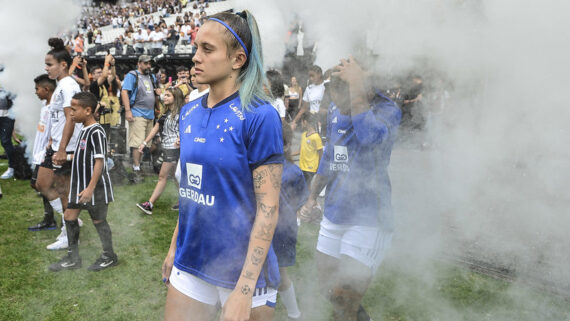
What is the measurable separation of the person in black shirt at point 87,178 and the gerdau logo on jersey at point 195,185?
2542mm

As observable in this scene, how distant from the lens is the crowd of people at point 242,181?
175cm

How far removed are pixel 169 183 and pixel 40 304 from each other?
172 inches

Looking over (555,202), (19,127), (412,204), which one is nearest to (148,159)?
(19,127)

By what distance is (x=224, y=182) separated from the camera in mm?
1766

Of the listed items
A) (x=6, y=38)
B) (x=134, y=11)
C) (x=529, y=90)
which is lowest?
(x=529, y=90)

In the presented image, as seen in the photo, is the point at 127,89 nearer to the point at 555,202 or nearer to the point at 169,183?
the point at 169,183

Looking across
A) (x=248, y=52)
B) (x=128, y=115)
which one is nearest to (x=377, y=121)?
(x=248, y=52)

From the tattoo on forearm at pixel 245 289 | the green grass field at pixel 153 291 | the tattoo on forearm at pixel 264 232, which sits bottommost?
the green grass field at pixel 153 291

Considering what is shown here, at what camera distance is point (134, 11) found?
12133mm

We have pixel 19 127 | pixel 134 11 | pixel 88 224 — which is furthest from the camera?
pixel 134 11

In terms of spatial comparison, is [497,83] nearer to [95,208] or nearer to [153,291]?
[153,291]

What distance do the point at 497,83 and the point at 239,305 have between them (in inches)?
58.7

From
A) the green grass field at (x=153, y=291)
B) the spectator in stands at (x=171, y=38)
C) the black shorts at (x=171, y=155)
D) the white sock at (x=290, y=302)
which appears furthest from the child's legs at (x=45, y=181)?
the spectator in stands at (x=171, y=38)

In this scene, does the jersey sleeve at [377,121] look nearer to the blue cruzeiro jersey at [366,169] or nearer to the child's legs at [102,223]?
the blue cruzeiro jersey at [366,169]
